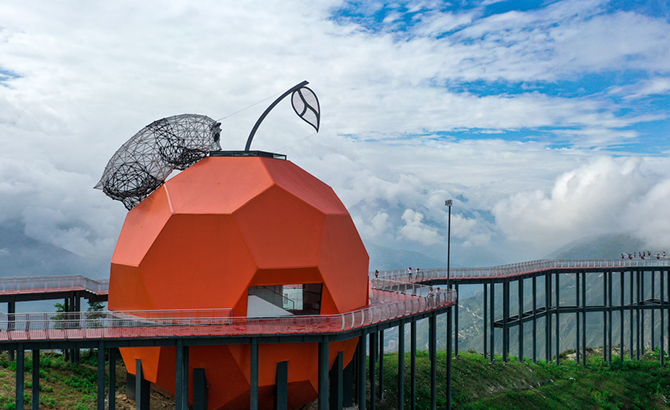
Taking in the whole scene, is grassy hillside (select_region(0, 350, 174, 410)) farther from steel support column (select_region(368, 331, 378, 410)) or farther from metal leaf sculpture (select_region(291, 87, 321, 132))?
metal leaf sculpture (select_region(291, 87, 321, 132))

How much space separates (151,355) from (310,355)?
22.7 feet

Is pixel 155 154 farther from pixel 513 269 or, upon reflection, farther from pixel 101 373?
pixel 513 269

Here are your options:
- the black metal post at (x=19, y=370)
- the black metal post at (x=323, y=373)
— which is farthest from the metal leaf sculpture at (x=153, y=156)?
the black metal post at (x=323, y=373)

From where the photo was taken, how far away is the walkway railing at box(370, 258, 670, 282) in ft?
114

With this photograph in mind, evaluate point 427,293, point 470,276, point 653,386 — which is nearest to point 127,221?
point 427,293

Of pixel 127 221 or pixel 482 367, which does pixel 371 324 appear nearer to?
pixel 127 221

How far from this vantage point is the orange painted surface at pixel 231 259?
2114 centimetres

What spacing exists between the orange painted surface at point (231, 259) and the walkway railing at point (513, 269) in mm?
10734

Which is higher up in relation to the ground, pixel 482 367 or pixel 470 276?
pixel 470 276

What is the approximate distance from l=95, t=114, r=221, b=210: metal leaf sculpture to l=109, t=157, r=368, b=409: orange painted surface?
1.08 m

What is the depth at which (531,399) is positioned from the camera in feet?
108

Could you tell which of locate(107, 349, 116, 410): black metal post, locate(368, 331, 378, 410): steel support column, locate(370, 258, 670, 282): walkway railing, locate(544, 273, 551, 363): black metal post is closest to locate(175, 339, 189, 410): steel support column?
locate(107, 349, 116, 410): black metal post

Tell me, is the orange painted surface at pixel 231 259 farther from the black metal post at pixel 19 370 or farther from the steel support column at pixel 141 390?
the black metal post at pixel 19 370

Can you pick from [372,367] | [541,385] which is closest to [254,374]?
[372,367]
